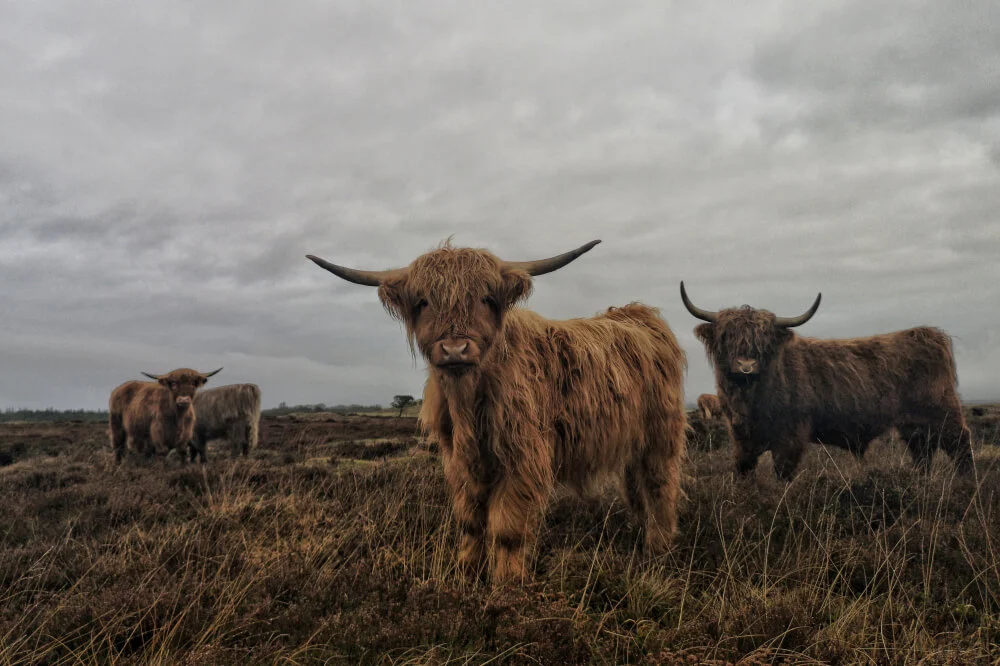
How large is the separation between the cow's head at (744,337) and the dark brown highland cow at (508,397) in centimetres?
280

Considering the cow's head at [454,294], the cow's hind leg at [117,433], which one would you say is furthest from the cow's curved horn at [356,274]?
the cow's hind leg at [117,433]

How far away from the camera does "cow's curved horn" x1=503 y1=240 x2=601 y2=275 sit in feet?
12.2

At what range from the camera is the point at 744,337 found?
6828 millimetres

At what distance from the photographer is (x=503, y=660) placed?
2.48 m

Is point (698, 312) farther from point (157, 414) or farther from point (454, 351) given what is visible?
point (157, 414)

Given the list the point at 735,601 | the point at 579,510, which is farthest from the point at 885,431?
the point at 735,601

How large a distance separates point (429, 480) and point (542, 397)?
3117mm

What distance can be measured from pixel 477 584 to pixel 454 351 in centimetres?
128

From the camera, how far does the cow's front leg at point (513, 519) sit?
330 centimetres

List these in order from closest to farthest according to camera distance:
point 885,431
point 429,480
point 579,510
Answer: point 579,510 → point 429,480 → point 885,431

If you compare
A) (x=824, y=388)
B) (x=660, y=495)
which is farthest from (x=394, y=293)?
(x=824, y=388)

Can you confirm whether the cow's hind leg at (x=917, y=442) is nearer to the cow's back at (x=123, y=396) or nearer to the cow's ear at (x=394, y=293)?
the cow's ear at (x=394, y=293)

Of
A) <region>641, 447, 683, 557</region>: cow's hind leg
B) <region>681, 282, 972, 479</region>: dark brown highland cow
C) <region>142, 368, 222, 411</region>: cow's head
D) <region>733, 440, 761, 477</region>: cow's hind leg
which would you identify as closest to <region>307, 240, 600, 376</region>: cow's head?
<region>641, 447, 683, 557</region>: cow's hind leg

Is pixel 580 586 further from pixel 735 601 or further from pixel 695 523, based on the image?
pixel 695 523
